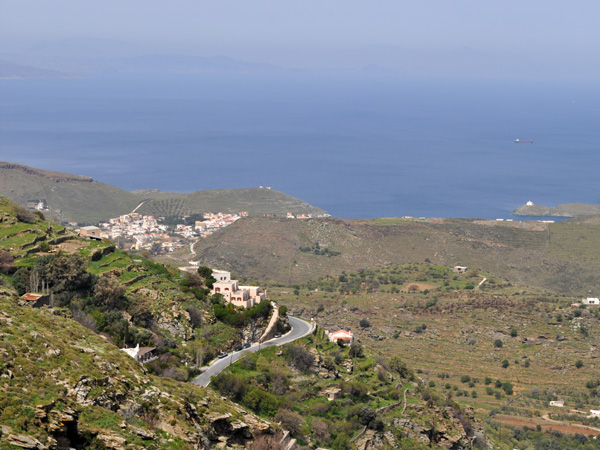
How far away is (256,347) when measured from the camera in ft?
106

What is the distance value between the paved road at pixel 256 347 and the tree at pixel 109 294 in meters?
4.25

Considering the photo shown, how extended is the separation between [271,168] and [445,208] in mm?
49249

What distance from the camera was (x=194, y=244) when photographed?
91438mm

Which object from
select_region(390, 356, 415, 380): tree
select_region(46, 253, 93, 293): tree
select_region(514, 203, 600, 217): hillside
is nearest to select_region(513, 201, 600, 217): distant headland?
select_region(514, 203, 600, 217): hillside

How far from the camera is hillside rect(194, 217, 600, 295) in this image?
264 feet

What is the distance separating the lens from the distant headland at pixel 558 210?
413 ft

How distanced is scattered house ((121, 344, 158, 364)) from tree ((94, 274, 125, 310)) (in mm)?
3027

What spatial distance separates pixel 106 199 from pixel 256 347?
299 ft

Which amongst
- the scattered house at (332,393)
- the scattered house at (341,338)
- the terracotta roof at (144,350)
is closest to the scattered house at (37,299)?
the terracotta roof at (144,350)

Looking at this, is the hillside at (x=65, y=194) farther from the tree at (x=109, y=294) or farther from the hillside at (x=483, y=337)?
the tree at (x=109, y=294)

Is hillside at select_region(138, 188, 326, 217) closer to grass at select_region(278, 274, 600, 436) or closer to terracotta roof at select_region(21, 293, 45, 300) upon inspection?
grass at select_region(278, 274, 600, 436)

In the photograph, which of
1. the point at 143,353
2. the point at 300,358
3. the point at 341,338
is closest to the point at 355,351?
the point at 341,338

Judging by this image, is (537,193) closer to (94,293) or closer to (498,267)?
(498,267)

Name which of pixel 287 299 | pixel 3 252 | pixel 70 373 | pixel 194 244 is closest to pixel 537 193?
pixel 194 244
